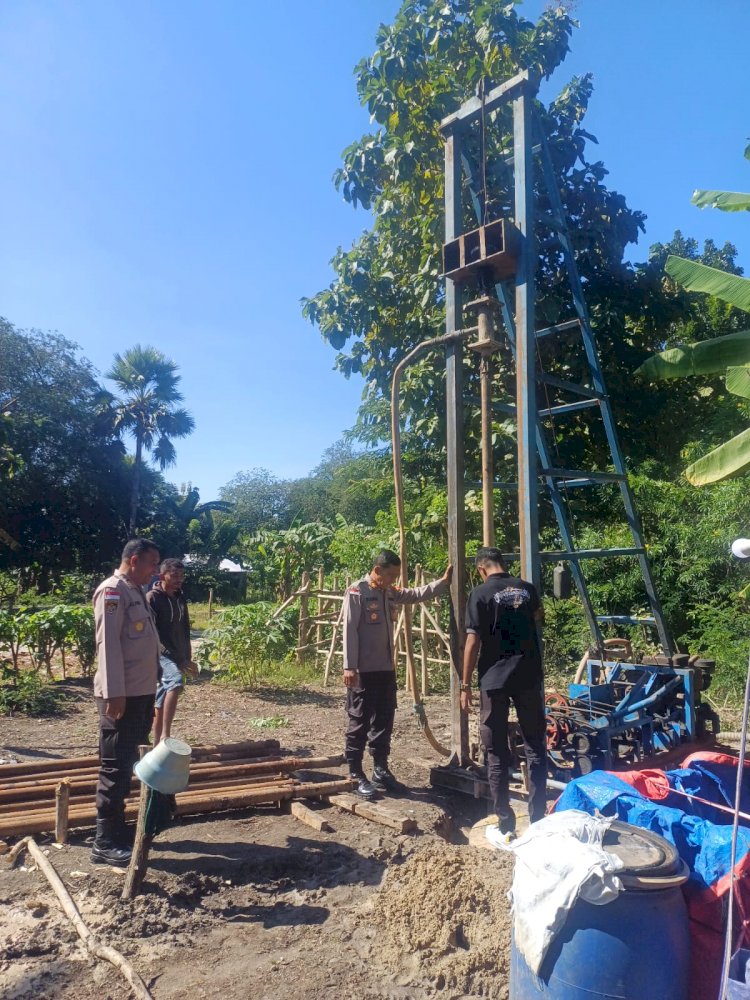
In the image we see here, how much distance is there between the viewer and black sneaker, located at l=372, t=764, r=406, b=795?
237 inches

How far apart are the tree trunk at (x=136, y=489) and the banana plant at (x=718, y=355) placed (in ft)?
76.2

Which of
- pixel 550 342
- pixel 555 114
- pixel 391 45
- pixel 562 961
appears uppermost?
pixel 391 45

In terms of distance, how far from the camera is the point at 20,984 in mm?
3342

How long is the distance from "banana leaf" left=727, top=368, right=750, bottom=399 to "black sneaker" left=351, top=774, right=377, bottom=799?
616cm

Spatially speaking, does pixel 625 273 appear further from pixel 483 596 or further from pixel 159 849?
pixel 159 849

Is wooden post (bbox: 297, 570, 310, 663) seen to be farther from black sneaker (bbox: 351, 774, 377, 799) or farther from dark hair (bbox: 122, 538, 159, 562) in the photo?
dark hair (bbox: 122, 538, 159, 562)

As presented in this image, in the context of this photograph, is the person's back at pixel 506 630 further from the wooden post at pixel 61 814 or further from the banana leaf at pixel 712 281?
the banana leaf at pixel 712 281

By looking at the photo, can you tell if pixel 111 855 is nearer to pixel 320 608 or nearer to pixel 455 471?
pixel 455 471

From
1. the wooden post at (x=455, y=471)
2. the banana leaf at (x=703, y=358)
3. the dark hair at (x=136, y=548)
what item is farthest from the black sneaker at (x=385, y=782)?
the banana leaf at (x=703, y=358)

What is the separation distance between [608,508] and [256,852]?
30.8 ft

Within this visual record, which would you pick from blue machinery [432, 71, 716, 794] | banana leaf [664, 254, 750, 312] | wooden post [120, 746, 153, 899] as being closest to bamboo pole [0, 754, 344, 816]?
blue machinery [432, 71, 716, 794]

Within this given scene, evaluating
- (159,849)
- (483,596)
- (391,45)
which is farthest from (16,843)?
(391,45)

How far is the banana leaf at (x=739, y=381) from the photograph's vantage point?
8.71 m

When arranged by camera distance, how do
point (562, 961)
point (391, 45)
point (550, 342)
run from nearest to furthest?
point (562, 961)
point (550, 342)
point (391, 45)
